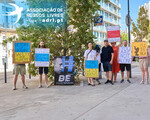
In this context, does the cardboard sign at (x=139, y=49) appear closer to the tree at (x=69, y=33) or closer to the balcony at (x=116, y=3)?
the tree at (x=69, y=33)

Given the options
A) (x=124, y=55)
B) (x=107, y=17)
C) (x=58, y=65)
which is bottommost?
(x=58, y=65)

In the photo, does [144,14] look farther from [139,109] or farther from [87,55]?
[139,109]

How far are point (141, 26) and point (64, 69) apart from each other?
2797cm

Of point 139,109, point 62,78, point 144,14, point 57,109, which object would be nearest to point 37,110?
point 57,109

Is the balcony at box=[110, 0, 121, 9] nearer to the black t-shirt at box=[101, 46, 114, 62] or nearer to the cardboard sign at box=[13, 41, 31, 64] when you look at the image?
the black t-shirt at box=[101, 46, 114, 62]

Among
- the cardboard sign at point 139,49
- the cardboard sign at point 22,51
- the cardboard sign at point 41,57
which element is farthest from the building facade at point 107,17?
the cardboard sign at point 22,51

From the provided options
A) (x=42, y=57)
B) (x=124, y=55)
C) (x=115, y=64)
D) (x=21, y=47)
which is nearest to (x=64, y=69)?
(x=42, y=57)

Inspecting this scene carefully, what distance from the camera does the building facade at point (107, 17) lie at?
5306 centimetres

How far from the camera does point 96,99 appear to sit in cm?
593

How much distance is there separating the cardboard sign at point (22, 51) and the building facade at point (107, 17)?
140 feet

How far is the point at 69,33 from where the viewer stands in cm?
965

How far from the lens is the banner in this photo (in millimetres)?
8914

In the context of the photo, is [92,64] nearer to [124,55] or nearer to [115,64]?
[115,64]

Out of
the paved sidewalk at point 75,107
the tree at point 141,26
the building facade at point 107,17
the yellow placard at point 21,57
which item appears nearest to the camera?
the paved sidewalk at point 75,107
